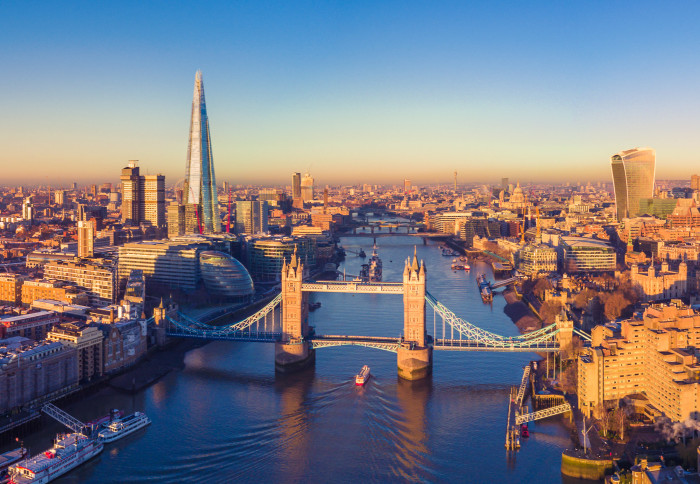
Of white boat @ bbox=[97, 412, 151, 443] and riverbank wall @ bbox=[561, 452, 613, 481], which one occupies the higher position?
white boat @ bbox=[97, 412, 151, 443]

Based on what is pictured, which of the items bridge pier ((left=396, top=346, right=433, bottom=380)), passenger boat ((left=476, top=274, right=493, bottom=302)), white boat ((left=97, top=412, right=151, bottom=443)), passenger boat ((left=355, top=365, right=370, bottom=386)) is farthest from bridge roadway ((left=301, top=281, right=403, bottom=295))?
passenger boat ((left=476, top=274, right=493, bottom=302))

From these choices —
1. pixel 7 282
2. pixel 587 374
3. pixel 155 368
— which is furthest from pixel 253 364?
pixel 7 282

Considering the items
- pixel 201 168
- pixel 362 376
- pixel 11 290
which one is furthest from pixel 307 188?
pixel 362 376

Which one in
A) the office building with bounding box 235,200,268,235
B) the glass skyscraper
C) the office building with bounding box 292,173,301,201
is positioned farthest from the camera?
the office building with bounding box 292,173,301,201

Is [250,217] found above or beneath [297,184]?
beneath

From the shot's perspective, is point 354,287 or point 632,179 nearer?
point 354,287

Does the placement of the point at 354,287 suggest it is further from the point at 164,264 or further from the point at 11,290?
the point at 11,290

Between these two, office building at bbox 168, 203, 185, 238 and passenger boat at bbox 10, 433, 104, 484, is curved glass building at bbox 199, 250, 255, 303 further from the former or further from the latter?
office building at bbox 168, 203, 185, 238
